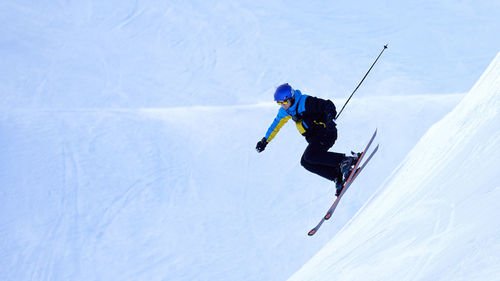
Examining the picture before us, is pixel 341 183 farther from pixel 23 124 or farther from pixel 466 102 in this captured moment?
pixel 23 124

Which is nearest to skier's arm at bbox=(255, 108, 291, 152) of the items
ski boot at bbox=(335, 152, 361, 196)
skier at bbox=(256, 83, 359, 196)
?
skier at bbox=(256, 83, 359, 196)

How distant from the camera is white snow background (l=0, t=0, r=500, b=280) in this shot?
605 cm

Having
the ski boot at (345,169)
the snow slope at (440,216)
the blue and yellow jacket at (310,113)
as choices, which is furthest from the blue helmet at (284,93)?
the snow slope at (440,216)

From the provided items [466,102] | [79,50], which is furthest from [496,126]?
[79,50]

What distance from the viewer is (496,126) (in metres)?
5.91

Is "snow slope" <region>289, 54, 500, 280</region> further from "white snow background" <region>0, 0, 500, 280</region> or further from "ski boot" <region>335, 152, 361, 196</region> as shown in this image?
"ski boot" <region>335, 152, 361, 196</region>

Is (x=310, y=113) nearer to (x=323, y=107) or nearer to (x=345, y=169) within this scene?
(x=323, y=107)

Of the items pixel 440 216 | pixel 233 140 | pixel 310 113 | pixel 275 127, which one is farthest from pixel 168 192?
pixel 440 216

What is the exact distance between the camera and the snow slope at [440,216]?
4.06 meters

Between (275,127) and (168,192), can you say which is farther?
(168,192)

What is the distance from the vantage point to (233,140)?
12336 mm

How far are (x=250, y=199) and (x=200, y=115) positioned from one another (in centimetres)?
290

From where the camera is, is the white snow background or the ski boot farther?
the ski boot

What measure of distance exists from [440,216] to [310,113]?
334 centimetres
